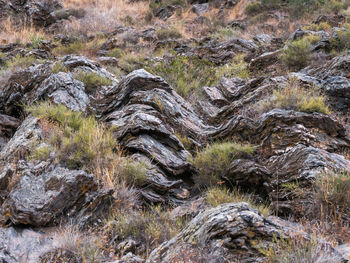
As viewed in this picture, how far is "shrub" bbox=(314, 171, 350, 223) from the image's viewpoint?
12.8 ft

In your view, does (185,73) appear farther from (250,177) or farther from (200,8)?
(200,8)

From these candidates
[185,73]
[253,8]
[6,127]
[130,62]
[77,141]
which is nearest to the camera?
[77,141]

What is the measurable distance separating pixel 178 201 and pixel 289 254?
2.32m

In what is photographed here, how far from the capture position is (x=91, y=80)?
809 centimetres

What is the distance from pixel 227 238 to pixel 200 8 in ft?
56.1

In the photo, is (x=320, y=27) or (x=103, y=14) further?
(x=103, y=14)

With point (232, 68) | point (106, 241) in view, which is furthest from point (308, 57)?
point (106, 241)

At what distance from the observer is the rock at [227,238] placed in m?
3.25

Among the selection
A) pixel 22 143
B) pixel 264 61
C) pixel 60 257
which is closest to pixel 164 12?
pixel 264 61

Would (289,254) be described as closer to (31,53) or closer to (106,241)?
(106,241)

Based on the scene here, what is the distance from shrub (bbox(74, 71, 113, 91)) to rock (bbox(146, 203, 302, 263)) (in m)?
5.37

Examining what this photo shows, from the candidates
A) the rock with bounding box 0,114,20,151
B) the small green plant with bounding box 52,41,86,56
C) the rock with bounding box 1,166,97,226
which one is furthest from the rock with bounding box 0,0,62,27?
the rock with bounding box 1,166,97,226

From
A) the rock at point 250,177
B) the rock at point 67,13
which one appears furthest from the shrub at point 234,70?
the rock at point 67,13

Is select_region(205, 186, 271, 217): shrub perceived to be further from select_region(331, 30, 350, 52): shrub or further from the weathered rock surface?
select_region(331, 30, 350, 52): shrub
